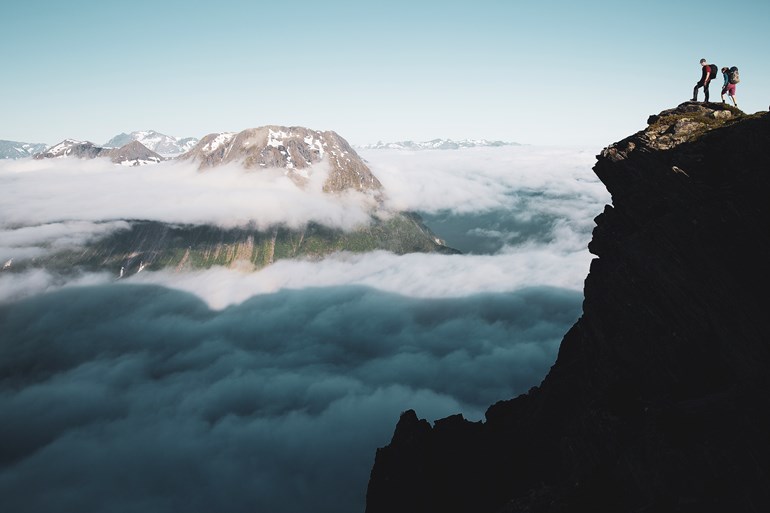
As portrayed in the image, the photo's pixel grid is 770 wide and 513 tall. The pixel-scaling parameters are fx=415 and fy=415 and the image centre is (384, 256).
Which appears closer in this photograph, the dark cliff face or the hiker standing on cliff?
the dark cliff face

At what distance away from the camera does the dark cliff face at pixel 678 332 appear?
27.0m

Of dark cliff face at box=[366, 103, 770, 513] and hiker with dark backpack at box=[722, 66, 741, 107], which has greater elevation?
hiker with dark backpack at box=[722, 66, 741, 107]

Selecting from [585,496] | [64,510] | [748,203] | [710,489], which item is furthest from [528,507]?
[64,510]

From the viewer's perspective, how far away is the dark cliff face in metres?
27.0

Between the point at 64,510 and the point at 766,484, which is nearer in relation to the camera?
the point at 766,484

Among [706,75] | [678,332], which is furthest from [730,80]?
[678,332]

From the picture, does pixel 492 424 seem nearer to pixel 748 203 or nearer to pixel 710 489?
pixel 710 489

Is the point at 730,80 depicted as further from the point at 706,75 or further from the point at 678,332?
the point at 678,332

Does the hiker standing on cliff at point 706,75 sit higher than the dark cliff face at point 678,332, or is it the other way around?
the hiker standing on cliff at point 706,75

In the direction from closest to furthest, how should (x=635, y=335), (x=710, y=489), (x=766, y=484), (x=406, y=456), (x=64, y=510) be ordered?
(x=766, y=484) < (x=710, y=489) < (x=635, y=335) < (x=406, y=456) < (x=64, y=510)

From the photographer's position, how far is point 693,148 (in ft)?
116

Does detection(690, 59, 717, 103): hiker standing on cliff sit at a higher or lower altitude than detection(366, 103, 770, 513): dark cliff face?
higher

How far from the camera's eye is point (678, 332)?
1351 inches

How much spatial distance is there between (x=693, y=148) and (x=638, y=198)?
6.96 metres
